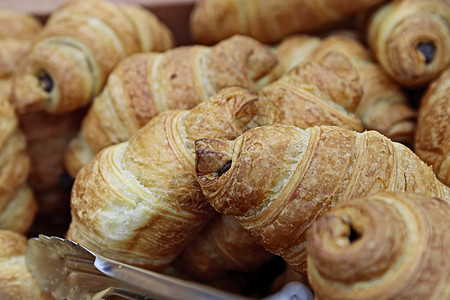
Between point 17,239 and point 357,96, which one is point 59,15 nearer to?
point 17,239

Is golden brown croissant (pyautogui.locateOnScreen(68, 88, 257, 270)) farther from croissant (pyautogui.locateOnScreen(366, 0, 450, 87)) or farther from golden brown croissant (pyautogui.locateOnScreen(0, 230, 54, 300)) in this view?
croissant (pyautogui.locateOnScreen(366, 0, 450, 87))

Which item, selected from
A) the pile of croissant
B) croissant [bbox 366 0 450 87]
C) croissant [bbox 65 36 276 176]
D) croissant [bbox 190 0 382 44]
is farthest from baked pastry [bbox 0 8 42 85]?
croissant [bbox 366 0 450 87]

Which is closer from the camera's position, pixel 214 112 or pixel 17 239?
pixel 214 112

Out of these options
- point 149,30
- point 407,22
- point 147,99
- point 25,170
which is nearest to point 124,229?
point 147,99

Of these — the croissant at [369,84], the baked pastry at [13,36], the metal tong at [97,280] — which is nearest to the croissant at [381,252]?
the metal tong at [97,280]

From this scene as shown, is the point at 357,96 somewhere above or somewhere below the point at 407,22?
below

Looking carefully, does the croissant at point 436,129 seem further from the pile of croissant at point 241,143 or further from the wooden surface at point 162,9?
the wooden surface at point 162,9

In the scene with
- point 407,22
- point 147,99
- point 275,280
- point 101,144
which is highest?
point 407,22
